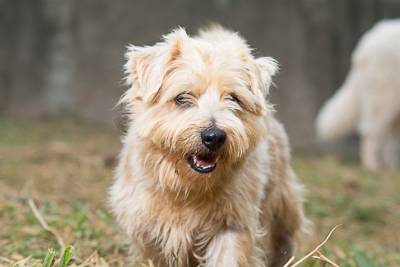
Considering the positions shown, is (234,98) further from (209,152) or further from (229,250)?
(229,250)

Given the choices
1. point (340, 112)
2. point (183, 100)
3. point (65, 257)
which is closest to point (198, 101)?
point (183, 100)

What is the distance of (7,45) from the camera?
13.2 meters

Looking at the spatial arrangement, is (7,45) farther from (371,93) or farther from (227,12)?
(371,93)

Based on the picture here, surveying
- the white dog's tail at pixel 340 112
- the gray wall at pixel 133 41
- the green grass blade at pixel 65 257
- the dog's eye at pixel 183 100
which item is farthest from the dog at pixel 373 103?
the green grass blade at pixel 65 257

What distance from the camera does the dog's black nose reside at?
389 cm

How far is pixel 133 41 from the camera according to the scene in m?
12.7

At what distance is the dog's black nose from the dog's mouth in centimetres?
12

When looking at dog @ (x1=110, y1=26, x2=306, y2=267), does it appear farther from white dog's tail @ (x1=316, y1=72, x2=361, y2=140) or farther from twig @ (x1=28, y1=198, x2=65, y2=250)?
white dog's tail @ (x1=316, y1=72, x2=361, y2=140)

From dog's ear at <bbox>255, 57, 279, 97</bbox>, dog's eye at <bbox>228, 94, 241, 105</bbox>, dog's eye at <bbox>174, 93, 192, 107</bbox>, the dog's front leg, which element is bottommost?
the dog's front leg

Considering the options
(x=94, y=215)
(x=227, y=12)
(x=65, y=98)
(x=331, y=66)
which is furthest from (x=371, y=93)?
(x=94, y=215)

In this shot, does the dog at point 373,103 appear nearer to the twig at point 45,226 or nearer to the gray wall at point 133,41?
the gray wall at point 133,41

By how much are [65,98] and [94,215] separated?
7254mm

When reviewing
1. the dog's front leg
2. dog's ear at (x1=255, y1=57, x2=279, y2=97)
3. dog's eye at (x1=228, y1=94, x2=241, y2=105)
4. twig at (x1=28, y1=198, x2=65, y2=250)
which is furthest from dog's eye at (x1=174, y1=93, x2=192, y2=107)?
twig at (x1=28, y1=198, x2=65, y2=250)

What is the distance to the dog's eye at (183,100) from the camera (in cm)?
414
